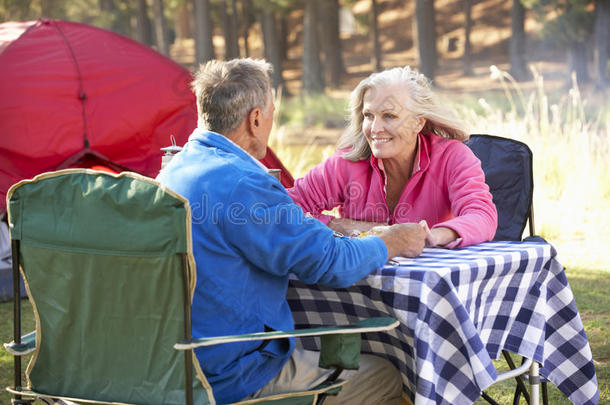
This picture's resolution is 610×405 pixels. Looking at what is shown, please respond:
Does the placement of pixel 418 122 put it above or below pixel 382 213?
above

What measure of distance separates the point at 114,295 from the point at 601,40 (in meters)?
18.5

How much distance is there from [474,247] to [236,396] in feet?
3.41

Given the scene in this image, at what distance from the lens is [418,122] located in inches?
131

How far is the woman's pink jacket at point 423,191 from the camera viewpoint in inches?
119

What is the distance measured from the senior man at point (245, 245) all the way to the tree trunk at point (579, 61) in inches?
763

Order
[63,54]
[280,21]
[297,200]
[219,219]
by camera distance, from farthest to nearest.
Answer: [280,21] < [63,54] < [297,200] < [219,219]

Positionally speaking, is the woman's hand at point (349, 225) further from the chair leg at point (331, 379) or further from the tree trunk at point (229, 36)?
the tree trunk at point (229, 36)

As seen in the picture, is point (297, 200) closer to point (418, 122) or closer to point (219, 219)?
point (418, 122)

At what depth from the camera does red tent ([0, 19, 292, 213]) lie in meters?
5.59

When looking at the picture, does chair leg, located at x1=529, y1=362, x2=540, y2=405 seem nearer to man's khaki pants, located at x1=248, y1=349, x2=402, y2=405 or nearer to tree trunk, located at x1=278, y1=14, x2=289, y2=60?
man's khaki pants, located at x1=248, y1=349, x2=402, y2=405

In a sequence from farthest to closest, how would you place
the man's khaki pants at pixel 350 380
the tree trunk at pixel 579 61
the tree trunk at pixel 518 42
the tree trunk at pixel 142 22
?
1. the tree trunk at pixel 518 42
2. the tree trunk at pixel 579 61
3. the tree trunk at pixel 142 22
4. the man's khaki pants at pixel 350 380

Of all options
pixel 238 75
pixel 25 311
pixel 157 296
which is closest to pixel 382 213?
pixel 238 75

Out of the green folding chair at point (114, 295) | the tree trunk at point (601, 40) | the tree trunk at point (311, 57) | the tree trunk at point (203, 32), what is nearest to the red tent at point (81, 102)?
the green folding chair at point (114, 295)

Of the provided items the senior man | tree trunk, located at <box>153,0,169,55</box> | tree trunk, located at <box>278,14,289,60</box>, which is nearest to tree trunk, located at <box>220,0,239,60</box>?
tree trunk, located at <box>153,0,169,55</box>
